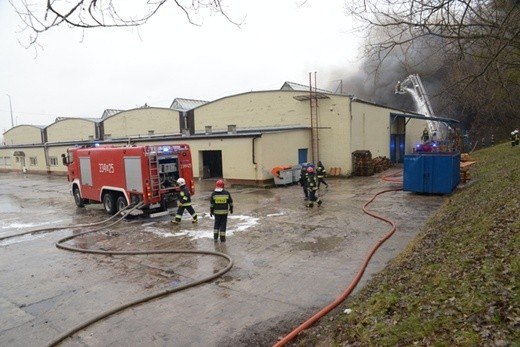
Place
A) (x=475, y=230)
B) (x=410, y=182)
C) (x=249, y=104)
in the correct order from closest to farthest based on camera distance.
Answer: (x=475, y=230)
(x=410, y=182)
(x=249, y=104)

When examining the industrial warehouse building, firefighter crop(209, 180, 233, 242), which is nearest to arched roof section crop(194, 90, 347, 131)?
the industrial warehouse building

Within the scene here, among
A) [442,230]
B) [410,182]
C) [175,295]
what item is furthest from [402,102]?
[175,295]

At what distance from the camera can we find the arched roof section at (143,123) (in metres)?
31.7

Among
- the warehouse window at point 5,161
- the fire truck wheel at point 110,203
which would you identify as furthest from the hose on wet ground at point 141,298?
the warehouse window at point 5,161

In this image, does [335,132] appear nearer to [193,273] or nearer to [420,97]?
[420,97]

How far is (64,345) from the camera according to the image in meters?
4.71

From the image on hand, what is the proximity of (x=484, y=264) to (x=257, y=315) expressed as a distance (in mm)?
3043

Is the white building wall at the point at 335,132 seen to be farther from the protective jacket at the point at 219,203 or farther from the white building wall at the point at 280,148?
the protective jacket at the point at 219,203

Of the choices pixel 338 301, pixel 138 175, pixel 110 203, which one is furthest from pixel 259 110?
pixel 338 301

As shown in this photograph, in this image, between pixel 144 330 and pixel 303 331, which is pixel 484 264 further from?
pixel 144 330

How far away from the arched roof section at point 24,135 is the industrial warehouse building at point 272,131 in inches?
521

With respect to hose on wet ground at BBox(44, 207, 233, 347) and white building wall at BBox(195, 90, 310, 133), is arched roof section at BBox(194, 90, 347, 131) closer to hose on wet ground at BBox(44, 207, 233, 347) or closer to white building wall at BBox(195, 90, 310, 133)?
white building wall at BBox(195, 90, 310, 133)

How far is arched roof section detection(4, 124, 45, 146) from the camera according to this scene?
147 feet

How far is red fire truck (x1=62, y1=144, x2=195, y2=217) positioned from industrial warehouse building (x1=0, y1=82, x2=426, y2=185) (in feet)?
27.1
